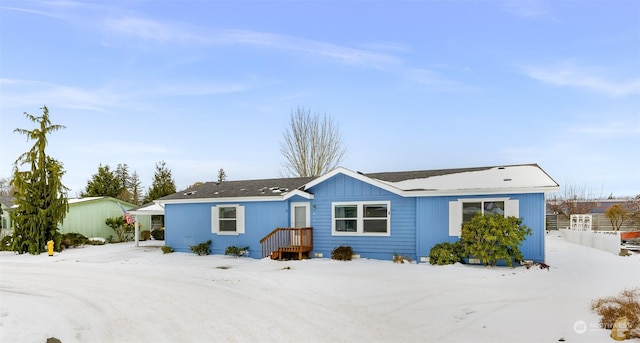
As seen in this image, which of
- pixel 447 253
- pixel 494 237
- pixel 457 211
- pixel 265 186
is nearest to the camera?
pixel 494 237

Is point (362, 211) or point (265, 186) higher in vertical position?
point (265, 186)

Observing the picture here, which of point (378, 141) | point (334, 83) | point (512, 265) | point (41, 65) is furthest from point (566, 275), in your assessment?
point (41, 65)

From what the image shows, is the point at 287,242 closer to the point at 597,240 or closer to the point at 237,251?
the point at 237,251

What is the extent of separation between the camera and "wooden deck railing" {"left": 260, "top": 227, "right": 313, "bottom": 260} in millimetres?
16062

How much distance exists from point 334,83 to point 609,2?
40.7ft

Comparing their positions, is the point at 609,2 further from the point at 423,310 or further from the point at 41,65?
the point at 41,65

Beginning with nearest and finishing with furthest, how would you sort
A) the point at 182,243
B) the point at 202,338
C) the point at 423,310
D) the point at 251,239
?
1. the point at 202,338
2. the point at 423,310
3. the point at 251,239
4. the point at 182,243

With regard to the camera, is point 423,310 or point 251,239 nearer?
point 423,310

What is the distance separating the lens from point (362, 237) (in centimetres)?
1591

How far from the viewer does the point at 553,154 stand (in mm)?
22703

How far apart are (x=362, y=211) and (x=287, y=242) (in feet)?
11.1

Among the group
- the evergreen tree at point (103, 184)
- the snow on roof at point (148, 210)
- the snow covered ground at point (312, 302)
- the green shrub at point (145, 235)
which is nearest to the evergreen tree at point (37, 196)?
the snow on roof at point (148, 210)

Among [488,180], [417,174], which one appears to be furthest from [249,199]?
[488,180]

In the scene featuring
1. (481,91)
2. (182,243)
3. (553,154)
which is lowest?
(182,243)
